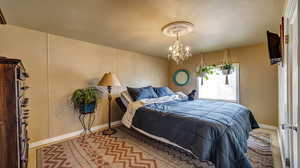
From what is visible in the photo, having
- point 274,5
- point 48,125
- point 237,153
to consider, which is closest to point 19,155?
point 48,125

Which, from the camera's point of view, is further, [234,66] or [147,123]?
[234,66]

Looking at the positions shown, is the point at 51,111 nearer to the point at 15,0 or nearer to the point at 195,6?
the point at 15,0

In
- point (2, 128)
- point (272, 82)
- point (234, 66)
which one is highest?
point (234, 66)

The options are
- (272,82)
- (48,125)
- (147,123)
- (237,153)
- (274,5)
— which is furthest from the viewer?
(272,82)

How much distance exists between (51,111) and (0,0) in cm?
187

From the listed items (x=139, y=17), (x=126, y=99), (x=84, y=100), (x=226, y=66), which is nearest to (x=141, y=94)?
(x=126, y=99)

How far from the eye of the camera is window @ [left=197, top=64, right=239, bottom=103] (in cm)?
373

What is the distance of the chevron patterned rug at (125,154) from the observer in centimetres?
186

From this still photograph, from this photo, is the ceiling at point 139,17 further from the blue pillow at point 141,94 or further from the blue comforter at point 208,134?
the blue comforter at point 208,134

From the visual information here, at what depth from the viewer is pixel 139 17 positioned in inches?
79.0

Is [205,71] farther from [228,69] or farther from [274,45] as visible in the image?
[274,45]

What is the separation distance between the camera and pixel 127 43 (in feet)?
10.6

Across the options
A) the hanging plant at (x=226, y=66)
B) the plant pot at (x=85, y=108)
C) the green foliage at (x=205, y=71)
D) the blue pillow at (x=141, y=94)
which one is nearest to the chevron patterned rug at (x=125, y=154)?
the plant pot at (x=85, y=108)

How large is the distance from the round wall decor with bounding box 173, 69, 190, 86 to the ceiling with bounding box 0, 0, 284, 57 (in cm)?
197
